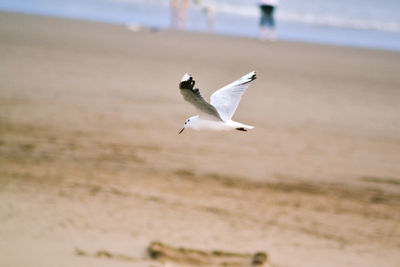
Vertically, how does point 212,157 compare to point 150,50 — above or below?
below

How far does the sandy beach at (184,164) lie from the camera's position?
6230 millimetres

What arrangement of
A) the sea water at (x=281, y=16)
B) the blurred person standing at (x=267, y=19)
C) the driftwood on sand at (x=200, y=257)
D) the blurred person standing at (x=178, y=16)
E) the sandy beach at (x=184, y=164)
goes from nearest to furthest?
the driftwood on sand at (x=200, y=257)
the sandy beach at (x=184, y=164)
the blurred person standing at (x=267, y=19)
the blurred person standing at (x=178, y=16)
the sea water at (x=281, y=16)

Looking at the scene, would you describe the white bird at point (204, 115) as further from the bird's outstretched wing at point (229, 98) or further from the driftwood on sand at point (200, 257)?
the driftwood on sand at point (200, 257)

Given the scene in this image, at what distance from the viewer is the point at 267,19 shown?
18.3 meters

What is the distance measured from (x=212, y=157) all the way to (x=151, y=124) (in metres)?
1.58

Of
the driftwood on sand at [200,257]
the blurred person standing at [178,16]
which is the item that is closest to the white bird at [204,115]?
the driftwood on sand at [200,257]

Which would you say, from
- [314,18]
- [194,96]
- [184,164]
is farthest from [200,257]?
[314,18]

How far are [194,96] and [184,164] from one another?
218 inches

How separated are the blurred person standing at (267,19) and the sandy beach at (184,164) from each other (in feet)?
11.6

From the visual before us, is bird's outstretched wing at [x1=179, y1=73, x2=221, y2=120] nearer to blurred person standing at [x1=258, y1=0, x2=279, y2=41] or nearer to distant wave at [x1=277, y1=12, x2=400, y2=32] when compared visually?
blurred person standing at [x1=258, y1=0, x2=279, y2=41]

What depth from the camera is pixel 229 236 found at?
6.42m

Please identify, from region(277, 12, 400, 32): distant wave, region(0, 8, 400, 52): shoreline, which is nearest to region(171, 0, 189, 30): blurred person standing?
region(0, 8, 400, 52): shoreline

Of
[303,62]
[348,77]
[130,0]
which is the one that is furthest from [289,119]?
[130,0]

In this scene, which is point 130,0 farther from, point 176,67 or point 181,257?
point 181,257
